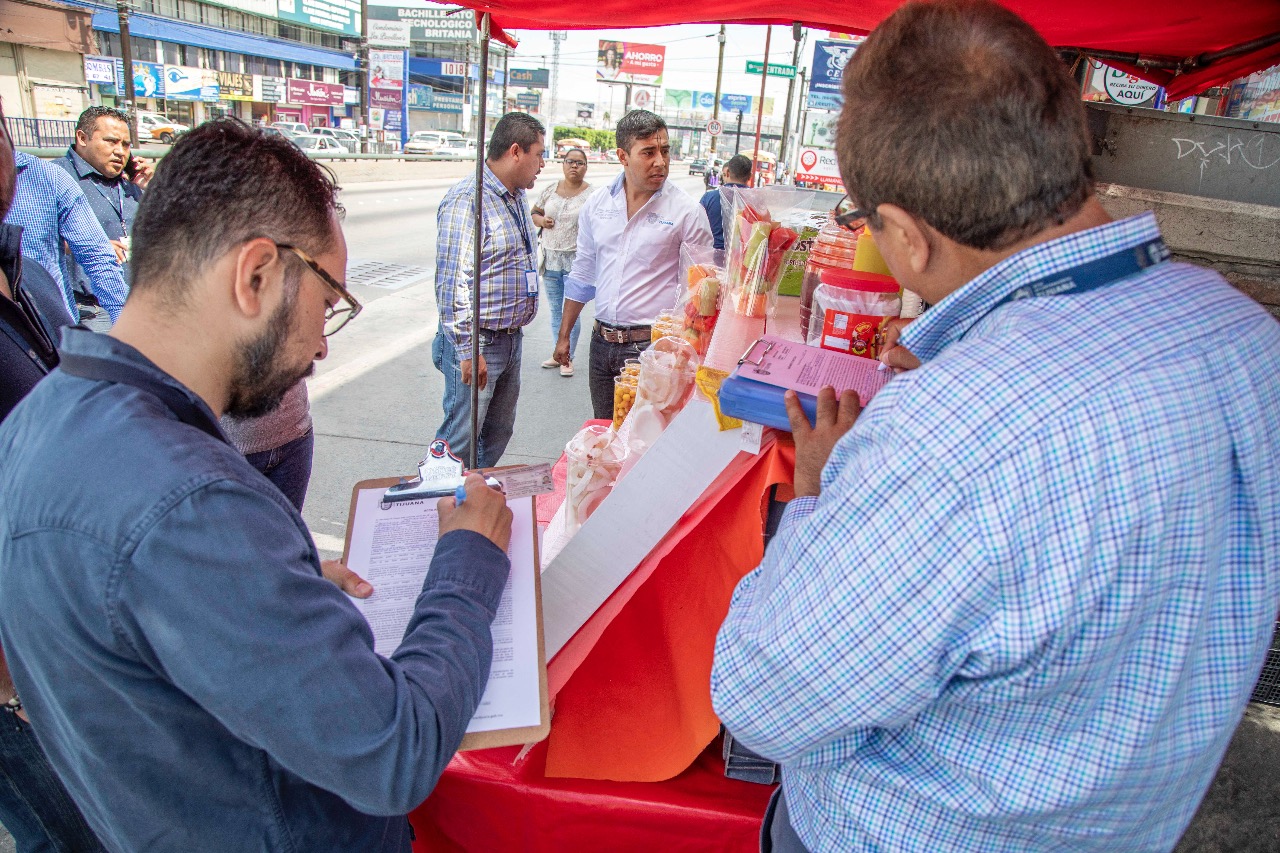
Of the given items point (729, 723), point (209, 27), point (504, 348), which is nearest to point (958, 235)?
point (729, 723)

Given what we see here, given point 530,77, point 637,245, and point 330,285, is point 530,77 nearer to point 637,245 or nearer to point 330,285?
point 637,245

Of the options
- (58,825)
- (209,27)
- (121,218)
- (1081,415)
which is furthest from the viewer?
(209,27)

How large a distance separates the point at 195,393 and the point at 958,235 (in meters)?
0.95

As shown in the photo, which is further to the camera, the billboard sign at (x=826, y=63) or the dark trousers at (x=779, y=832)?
the billboard sign at (x=826, y=63)

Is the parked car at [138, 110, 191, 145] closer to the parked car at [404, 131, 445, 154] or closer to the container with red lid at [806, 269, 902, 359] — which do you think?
the parked car at [404, 131, 445, 154]

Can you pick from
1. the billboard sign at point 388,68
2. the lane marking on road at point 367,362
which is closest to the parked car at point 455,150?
the billboard sign at point 388,68

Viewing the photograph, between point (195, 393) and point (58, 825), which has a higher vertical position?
point (195, 393)

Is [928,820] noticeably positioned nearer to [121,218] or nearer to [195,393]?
[195,393]

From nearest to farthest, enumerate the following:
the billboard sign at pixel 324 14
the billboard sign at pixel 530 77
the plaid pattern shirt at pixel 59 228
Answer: the plaid pattern shirt at pixel 59 228 < the billboard sign at pixel 324 14 < the billboard sign at pixel 530 77

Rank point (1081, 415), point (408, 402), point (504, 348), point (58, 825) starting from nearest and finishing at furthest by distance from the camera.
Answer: point (1081, 415), point (58, 825), point (504, 348), point (408, 402)

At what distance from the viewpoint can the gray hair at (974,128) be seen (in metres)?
0.83

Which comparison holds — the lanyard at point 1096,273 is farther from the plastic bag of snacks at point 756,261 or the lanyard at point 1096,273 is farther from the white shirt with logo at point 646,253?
the white shirt with logo at point 646,253

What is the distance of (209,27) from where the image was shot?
40750 mm

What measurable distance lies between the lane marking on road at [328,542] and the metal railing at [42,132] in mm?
21466
